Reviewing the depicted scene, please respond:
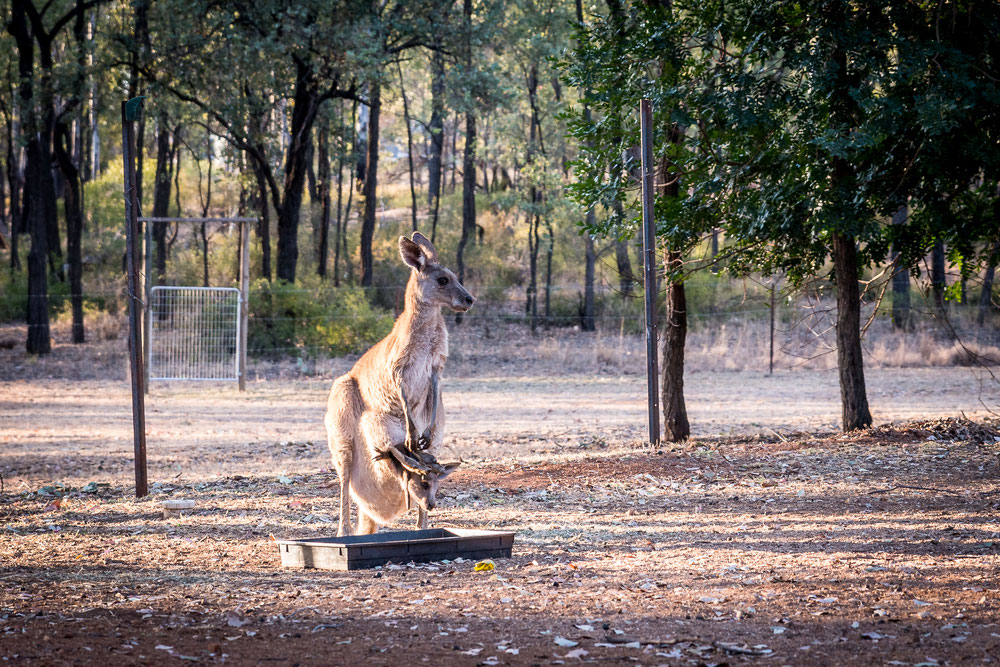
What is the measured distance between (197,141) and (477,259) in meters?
14.6

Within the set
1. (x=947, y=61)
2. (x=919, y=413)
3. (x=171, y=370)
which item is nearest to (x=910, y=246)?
(x=947, y=61)

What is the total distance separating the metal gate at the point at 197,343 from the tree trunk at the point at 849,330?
1273 centimetres

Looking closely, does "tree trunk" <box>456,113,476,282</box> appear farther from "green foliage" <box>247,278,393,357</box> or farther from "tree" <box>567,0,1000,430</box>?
"tree" <box>567,0,1000,430</box>

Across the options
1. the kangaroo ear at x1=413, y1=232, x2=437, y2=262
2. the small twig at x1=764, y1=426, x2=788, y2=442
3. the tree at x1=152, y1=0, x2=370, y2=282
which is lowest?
the small twig at x1=764, y1=426, x2=788, y2=442

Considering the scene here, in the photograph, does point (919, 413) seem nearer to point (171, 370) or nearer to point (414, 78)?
point (171, 370)

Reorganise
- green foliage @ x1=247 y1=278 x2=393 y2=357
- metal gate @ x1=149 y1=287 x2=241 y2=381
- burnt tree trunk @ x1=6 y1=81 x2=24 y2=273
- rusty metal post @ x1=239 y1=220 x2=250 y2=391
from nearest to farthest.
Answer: rusty metal post @ x1=239 y1=220 x2=250 y2=391, metal gate @ x1=149 y1=287 x2=241 y2=381, green foliage @ x1=247 y1=278 x2=393 y2=357, burnt tree trunk @ x1=6 y1=81 x2=24 y2=273

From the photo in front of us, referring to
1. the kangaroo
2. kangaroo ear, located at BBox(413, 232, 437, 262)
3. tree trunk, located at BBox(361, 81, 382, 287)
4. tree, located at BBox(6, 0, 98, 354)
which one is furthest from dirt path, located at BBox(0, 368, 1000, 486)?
tree trunk, located at BBox(361, 81, 382, 287)

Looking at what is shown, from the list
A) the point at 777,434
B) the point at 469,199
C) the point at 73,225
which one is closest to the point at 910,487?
the point at 777,434

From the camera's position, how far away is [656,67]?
544 inches

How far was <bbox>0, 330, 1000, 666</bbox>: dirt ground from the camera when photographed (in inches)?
218

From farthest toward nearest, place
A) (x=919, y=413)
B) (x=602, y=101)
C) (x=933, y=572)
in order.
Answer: (x=919, y=413) → (x=602, y=101) → (x=933, y=572)

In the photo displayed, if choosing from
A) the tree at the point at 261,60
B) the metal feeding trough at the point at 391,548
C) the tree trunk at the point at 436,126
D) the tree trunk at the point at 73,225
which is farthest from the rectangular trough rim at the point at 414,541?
the tree trunk at the point at 73,225

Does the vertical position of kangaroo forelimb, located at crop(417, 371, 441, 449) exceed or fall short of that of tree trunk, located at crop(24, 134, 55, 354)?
it falls short

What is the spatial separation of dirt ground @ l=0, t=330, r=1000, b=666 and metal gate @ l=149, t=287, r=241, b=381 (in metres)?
5.45
